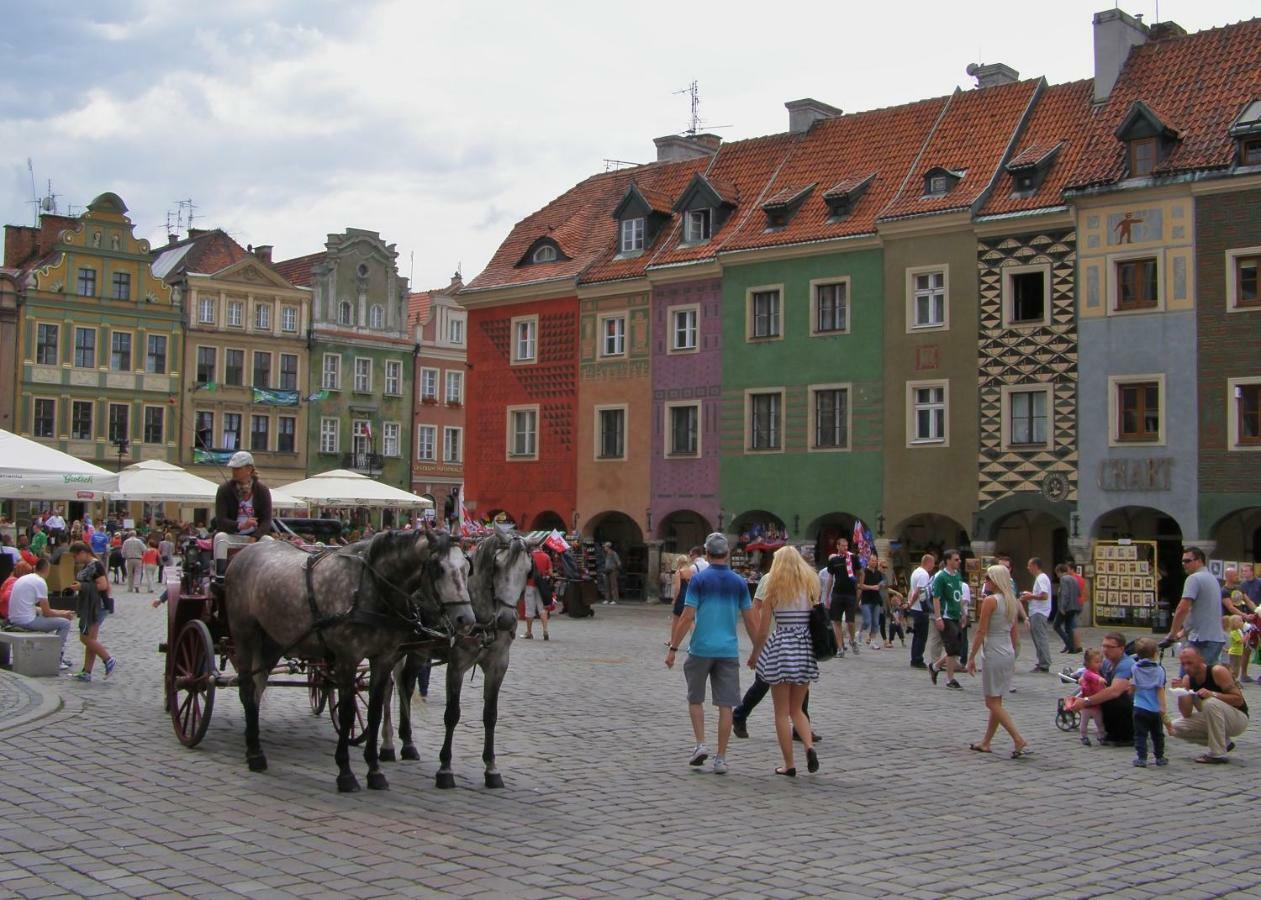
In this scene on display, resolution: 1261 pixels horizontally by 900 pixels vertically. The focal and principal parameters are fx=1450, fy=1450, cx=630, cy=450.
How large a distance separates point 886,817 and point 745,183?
33.9 meters

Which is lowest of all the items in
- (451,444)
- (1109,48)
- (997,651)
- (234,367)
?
(997,651)

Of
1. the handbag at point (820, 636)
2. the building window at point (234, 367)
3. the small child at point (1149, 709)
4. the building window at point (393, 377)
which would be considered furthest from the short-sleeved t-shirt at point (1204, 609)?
the building window at point (393, 377)

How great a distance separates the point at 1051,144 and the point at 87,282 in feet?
138

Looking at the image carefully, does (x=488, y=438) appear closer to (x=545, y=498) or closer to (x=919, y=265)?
(x=545, y=498)

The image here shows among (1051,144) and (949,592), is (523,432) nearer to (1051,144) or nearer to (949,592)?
(1051,144)

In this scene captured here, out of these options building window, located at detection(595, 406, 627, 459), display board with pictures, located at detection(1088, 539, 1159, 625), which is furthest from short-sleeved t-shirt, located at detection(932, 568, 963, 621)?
building window, located at detection(595, 406, 627, 459)

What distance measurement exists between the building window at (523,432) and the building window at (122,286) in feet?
83.8

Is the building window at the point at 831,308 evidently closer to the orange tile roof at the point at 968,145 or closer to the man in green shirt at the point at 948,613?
the orange tile roof at the point at 968,145

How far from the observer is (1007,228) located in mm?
33938

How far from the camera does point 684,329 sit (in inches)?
1592

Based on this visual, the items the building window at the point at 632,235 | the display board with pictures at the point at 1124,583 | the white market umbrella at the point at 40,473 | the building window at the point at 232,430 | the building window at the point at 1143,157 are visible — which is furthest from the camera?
the building window at the point at 232,430

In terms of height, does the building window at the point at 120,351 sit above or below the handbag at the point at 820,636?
above

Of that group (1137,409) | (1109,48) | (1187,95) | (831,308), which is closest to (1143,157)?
(1187,95)

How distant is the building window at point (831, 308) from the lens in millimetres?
36906
